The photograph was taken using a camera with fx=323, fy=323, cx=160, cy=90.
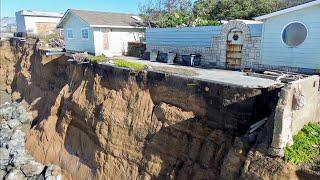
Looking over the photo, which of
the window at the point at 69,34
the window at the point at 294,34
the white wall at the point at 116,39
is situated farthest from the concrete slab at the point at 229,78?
the window at the point at 69,34

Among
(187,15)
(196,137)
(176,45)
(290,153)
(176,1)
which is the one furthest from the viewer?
(176,1)

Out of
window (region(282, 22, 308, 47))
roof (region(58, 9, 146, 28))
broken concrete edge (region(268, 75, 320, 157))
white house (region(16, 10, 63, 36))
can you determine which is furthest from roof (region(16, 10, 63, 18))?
broken concrete edge (region(268, 75, 320, 157))

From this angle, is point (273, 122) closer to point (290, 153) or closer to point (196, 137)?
point (290, 153)

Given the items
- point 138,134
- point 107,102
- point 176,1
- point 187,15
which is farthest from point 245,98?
Answer: point 176,1

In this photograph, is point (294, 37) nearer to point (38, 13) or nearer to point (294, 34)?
point (294, 34)

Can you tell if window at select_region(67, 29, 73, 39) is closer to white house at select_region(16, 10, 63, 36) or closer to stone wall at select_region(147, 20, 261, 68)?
stone wall at select_region(147, 20, 261, 68)

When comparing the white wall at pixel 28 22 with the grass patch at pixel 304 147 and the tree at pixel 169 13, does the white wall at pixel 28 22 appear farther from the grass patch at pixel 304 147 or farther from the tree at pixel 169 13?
the grass patch at pixel 304 147

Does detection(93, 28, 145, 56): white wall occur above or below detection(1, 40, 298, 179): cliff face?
above
